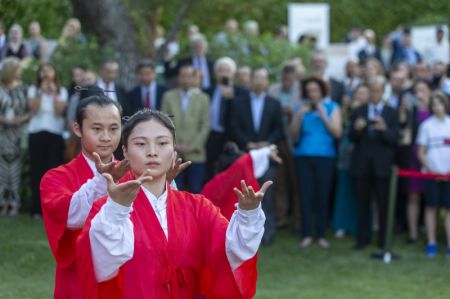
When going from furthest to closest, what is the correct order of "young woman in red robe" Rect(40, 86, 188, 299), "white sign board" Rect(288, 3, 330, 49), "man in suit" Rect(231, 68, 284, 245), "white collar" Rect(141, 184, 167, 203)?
"white sign board" Rect(288, 3, 330, 49) → "man in suit" Rect(231, 68, 284, 245) → "young woman in red robe" Rect(40, 86, 188, 299) → "white collar" Rect(141, 184, 167, 203)

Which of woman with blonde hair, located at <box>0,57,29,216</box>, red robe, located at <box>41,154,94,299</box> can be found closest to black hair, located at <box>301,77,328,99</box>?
woman with blonde hair, located at <box>0,57,29,216</box>

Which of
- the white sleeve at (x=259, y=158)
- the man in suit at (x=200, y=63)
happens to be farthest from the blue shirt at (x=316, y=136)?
the white sleeve at (x=259, y=158)

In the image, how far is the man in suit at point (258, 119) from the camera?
1200cm

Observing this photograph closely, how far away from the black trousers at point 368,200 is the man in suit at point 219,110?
1909 millimetres

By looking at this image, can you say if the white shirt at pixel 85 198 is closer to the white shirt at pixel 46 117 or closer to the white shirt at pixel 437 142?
the white shirt at pixel 437 142

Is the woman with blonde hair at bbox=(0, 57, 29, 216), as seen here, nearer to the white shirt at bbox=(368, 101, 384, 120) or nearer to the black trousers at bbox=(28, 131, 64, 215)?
the black trousers at bbox=(28, 131, 64, 215)

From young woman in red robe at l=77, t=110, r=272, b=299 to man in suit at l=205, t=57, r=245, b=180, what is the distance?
7400 mm

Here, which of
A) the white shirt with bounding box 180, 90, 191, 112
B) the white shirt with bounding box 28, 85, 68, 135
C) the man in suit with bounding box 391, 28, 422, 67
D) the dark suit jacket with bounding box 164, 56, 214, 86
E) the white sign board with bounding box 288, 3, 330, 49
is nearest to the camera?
the white shirt with bounding box 180, 90, 191, 112

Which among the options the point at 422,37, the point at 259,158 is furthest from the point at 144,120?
the point at 422,37

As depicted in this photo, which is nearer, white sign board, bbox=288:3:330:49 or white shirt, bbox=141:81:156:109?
white shirt, bbox=141:81:156:109

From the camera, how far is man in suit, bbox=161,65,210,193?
12.1m

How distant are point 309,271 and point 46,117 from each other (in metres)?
4.09

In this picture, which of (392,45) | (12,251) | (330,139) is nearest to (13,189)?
(12,251)

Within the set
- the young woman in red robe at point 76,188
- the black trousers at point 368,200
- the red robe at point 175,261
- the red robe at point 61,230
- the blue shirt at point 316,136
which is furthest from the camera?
the blue shirt at point 316,136
